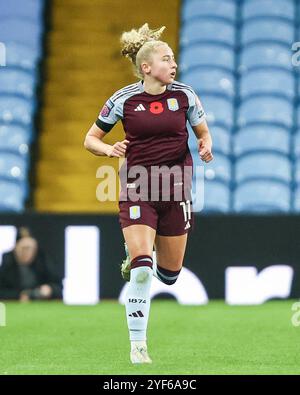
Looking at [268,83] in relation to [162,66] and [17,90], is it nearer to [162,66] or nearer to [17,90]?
[17,90]

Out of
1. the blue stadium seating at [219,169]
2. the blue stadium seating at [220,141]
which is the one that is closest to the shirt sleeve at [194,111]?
the blue stadium seating at [219,169]

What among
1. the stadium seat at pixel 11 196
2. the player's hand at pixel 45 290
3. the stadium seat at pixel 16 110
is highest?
the stadium seat at pixel 16 110

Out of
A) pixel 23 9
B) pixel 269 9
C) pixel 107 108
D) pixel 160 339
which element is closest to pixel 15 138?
pixel 23 9

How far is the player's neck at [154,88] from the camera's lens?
22.7 ft

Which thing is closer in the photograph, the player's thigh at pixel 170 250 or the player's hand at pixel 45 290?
the player's thigh at pixel 170 250

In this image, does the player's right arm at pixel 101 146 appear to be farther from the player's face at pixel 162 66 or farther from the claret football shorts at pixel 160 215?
the player's face at pixel 162 66

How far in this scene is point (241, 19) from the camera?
Answer: 1586 centimetres

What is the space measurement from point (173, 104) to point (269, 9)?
360 inches

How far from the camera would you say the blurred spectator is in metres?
11.7

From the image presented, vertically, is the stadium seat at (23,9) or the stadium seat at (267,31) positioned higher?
the stadium seat at (23,9)

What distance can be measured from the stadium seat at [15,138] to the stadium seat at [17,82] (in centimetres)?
63
